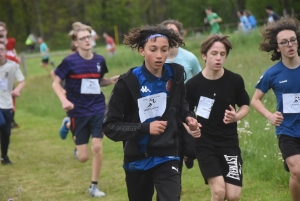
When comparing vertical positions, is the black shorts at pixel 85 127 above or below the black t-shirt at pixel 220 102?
below

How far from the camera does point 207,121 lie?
6.08m

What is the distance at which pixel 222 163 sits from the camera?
5996 millimetres

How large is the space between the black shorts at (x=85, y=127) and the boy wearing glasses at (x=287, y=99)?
2507 mm

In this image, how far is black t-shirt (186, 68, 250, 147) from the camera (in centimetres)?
603

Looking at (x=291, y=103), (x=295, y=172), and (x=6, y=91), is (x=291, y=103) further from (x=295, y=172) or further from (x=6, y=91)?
(x=6, y=91)

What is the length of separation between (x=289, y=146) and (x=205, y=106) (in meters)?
0.89

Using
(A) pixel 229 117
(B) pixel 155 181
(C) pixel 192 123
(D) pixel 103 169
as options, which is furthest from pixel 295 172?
(D) pixel 103 169

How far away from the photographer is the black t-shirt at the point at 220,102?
603 cm

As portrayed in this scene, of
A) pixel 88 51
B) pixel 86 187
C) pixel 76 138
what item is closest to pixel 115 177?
pixel 86 187

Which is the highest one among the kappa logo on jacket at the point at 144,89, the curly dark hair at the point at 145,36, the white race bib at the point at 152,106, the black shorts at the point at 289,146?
the curly dark hair at the point at 145,36

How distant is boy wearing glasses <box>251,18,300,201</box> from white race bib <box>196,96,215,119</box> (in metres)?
0.55

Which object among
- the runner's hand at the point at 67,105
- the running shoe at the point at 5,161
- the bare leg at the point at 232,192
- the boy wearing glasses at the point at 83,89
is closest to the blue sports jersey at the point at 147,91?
the bare leg at the point at 232,192

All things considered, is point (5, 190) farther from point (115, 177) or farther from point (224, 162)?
point (224, 162)

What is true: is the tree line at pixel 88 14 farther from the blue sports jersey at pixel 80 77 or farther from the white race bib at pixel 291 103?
the white race bib at pixel 291 103
